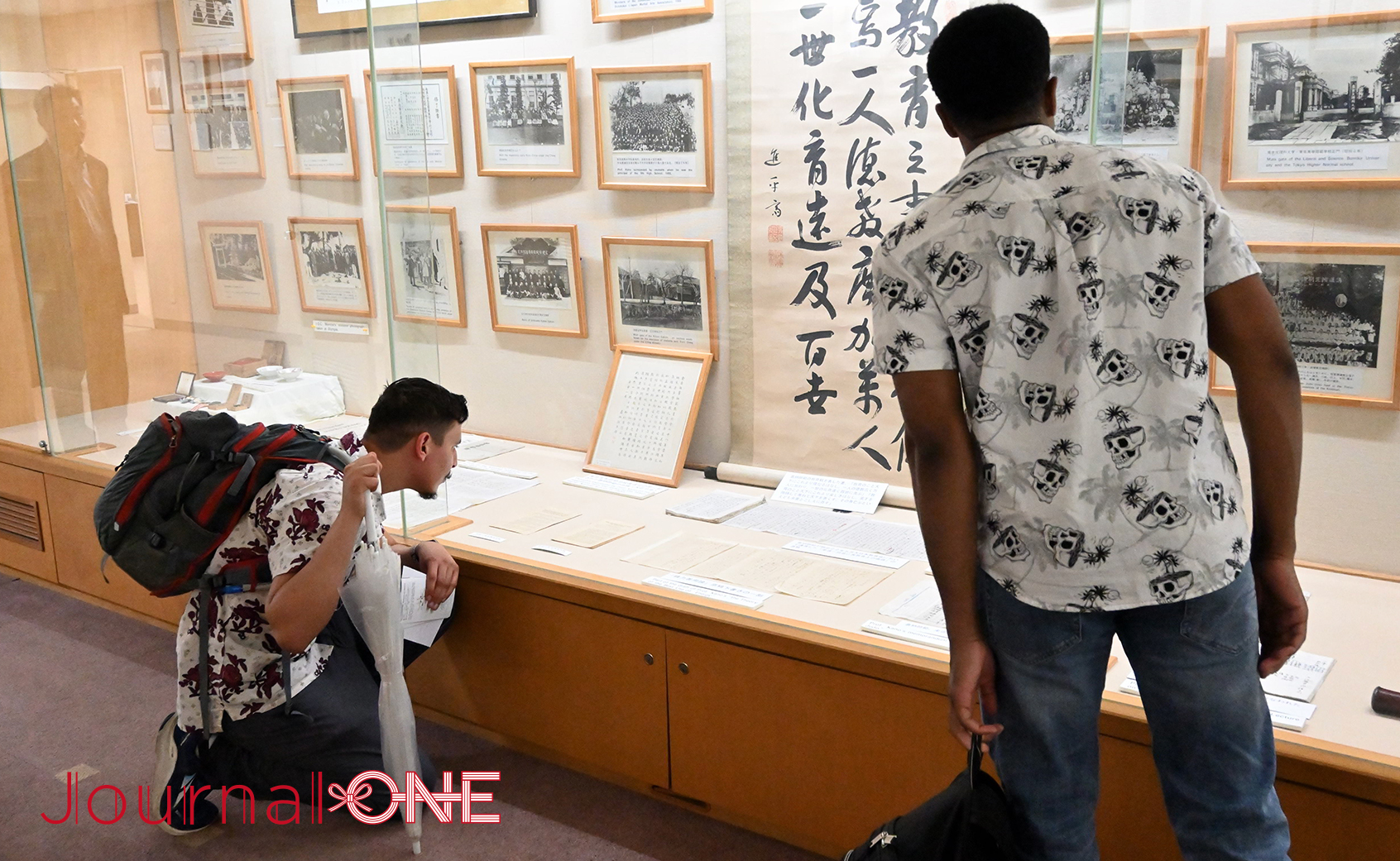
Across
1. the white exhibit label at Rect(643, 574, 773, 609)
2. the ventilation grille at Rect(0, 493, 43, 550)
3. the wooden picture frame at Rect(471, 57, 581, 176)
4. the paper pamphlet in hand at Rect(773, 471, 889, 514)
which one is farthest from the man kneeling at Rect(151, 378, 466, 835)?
the ventilation grille at Rect(0, 493, 43, 550)

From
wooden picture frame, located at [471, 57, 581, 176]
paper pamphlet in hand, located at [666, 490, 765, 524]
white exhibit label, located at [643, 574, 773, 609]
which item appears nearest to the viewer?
white exhibit label, located at [643, 574, 773, 609]

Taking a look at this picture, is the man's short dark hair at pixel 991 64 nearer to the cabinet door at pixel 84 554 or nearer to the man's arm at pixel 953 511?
the man's arm at pixel 953 511

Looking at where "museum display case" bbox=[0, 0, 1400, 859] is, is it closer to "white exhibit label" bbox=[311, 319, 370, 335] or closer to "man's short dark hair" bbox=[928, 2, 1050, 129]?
"white exhibit label" bbox=[311, 319, 370, 335]

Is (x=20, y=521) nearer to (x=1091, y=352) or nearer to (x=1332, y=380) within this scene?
(x=1091, y=352)

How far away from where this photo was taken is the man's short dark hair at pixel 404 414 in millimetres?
2340

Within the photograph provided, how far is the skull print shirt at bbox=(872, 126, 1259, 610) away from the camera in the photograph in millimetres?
1195

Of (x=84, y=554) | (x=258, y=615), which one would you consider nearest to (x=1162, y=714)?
(x=258, y=615)

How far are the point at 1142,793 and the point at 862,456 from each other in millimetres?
1298

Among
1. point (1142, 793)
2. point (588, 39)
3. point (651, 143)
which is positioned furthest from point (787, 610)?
point (588, 39)

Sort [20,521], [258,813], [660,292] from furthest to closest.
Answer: [20,521], [660,292], [258,813]

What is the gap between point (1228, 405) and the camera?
170cm

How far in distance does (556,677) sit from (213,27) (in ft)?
6.65

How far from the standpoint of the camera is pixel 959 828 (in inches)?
54.0

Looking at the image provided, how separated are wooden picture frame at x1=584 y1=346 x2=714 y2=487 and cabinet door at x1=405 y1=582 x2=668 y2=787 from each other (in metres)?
0.76
